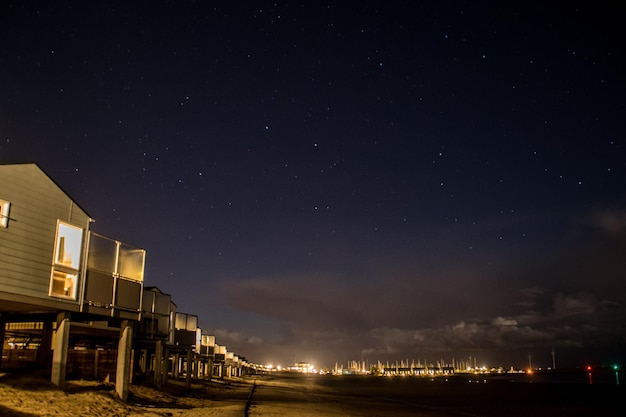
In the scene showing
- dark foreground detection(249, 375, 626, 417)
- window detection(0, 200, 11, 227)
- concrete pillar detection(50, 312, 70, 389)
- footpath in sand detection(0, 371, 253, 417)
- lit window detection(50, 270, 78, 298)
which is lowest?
dark foreground detection(249, 375, 626, 417)

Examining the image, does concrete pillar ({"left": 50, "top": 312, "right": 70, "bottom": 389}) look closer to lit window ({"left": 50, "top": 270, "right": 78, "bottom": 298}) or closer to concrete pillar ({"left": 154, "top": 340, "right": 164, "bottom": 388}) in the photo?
lit window ({"left": 50, "top": 270, "right": 78, "bottom": 298})

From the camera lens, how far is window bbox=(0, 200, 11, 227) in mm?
19172

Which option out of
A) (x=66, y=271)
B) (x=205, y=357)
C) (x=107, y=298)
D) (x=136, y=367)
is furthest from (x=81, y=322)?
(x=205, y=357)

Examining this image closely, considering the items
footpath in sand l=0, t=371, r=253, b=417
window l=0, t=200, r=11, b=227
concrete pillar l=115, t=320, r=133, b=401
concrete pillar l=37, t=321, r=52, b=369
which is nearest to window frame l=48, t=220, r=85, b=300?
window l=0, t=200, r=11, b=227

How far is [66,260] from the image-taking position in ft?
72.6

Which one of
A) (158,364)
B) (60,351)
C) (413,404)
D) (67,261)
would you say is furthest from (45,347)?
(413,404)

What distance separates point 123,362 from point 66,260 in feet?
21.7

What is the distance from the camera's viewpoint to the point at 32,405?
18.9m

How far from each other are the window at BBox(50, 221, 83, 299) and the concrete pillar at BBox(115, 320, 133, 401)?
15.8 feet

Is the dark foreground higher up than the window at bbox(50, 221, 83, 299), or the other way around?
the window at bbox(50, 221, 83, 299)

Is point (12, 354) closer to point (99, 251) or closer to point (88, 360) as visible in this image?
point (88, 360)

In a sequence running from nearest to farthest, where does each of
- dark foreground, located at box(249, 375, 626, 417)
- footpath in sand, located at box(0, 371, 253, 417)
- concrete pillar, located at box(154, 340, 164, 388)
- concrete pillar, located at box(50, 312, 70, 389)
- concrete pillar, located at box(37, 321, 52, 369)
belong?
footpath in sand, located at box(0, 371, 253, 417)
concrete pillar, located at box(50, 312, 70, 389)
concrete pillar, located at box(37, 321, 52, 369)
concrete pillar, located at box(154, 340, 164, 388)
dark foreground, located at box(249, 375, 626, 417)

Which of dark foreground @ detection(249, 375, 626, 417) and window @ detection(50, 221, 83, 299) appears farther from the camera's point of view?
dark foreground @ detection(249, 375, 626, 417)

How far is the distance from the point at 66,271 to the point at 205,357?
52896mm
